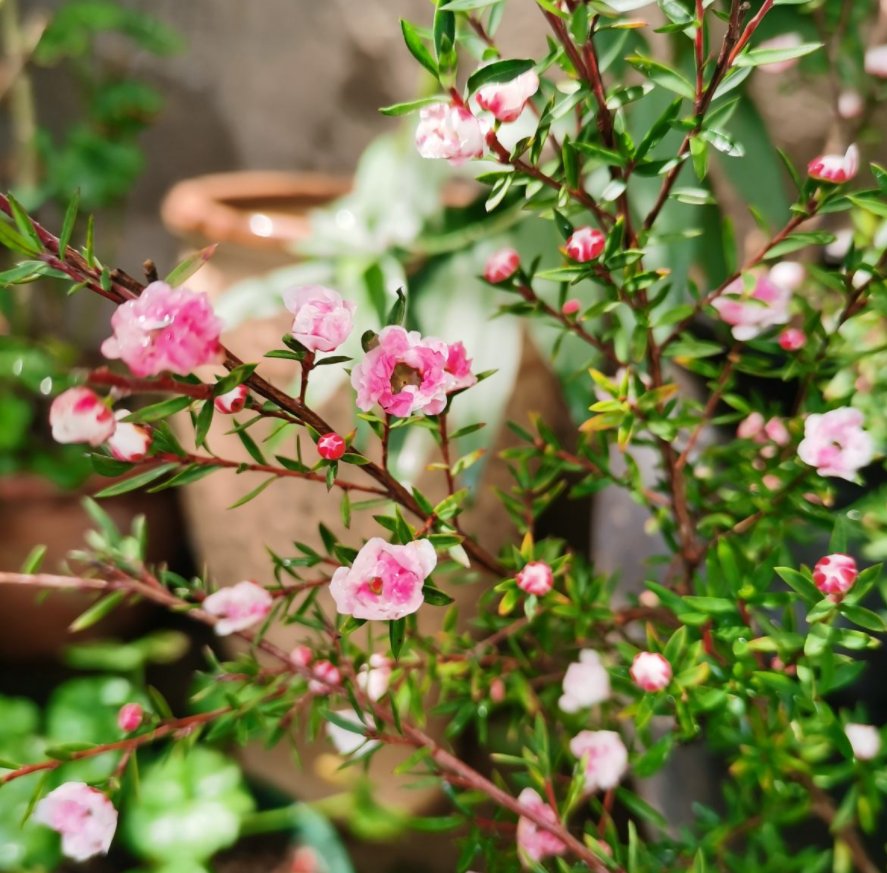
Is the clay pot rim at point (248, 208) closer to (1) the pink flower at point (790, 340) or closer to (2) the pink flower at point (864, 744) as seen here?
(1) the pink flower at point (790, 340)

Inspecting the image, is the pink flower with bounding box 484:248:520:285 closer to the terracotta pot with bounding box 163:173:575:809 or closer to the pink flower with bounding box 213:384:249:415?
the pink flower with bounding box 213:384:249:415

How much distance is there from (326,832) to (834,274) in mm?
730

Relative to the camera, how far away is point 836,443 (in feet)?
1.40

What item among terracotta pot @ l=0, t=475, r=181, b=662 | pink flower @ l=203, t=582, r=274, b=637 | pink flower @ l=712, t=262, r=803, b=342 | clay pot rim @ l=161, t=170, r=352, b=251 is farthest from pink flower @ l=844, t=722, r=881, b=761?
terracotta pot @ l=0, t=475, r=181, b=662

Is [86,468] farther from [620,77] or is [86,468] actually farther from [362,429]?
[620,77]

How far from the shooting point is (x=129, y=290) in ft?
1.04

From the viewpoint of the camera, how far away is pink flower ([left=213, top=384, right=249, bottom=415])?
1.07 ft

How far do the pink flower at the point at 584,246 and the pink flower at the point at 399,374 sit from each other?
79mm

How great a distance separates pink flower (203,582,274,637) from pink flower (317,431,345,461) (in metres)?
0.12

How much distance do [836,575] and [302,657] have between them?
280mm

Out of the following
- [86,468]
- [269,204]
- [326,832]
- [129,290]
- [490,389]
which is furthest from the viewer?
[86,468]

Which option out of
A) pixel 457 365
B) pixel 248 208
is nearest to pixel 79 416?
pixel 457 365

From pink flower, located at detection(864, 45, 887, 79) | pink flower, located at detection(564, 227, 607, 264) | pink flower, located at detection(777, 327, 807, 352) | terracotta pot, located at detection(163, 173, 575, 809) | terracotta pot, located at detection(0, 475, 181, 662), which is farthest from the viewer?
terracotta pot, located at detection(0, 475, 181, 662)

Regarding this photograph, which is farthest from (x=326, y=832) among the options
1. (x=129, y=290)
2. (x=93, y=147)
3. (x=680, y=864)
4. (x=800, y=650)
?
(x=93, y=147)
